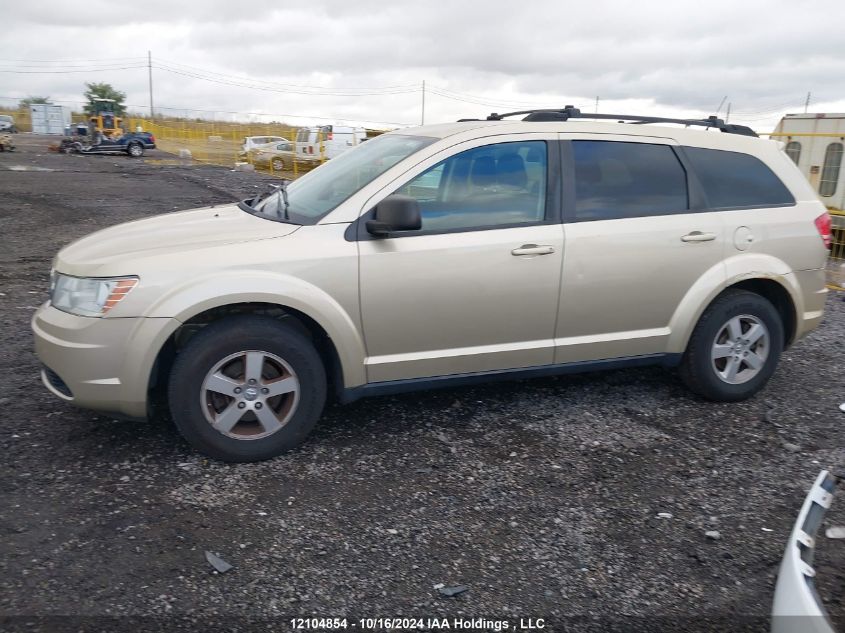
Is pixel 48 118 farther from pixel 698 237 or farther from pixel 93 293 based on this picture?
pixel 698 237

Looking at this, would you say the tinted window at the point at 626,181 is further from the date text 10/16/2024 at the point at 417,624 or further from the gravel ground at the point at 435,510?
the date text 10/16/2024 at the point at 417,624

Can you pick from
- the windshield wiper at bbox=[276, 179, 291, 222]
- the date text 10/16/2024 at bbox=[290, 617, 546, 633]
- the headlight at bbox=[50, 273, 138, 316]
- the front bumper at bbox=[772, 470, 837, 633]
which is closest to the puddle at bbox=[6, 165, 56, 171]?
the windshield wiper at bbox=[276, 179, 291, 222]

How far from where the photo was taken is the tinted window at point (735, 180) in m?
4.68

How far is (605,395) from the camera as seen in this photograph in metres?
4.99

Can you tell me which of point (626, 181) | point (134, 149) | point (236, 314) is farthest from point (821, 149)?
point (134, 149)

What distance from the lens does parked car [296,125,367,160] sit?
23.7m

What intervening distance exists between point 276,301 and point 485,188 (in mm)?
1390

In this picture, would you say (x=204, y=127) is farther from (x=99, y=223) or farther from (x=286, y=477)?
(x=286, y=477)

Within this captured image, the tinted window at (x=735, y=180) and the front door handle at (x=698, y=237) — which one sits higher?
the tinted window at (x=735, y=180)

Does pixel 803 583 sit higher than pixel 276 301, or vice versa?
pixel 276 301

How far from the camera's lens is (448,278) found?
156 inches

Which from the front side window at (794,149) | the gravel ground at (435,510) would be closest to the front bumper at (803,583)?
the gravel ground at (435,510)

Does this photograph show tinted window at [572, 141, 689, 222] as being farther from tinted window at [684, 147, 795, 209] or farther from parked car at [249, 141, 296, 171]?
parked car at [249, 141, 296, 171]

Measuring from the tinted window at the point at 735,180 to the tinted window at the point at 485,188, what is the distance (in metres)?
1.16
